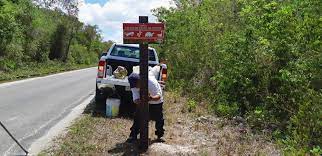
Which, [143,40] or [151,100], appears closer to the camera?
[143,40]

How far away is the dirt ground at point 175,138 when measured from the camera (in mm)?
8812

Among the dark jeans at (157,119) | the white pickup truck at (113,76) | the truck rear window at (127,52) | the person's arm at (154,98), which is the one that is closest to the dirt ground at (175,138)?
the dark jeans at (157,119)

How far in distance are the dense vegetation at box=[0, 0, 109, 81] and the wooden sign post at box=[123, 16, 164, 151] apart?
783 inches

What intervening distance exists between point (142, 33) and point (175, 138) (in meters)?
2.57

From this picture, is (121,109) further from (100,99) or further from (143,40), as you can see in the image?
(143,40)

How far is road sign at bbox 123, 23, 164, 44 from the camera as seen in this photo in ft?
28.5

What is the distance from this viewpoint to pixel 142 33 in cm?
873

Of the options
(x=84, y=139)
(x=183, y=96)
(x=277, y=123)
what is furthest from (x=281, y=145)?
(x=183, y=96)

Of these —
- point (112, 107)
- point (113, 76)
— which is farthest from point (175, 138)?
point (113, 76)

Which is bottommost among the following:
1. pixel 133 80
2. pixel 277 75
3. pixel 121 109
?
pixel 121 109

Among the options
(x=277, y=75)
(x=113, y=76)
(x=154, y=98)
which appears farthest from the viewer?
(x=113, y=76)

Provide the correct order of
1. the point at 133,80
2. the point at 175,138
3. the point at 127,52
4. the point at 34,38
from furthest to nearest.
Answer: the point at 34,38 → the point at 127,52 → the point at 175,138 → the point at 133,80

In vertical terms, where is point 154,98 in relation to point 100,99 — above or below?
above

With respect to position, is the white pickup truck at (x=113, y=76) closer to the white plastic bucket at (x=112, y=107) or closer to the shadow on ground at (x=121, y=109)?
the shadow on ground at (x=121, y=109)
